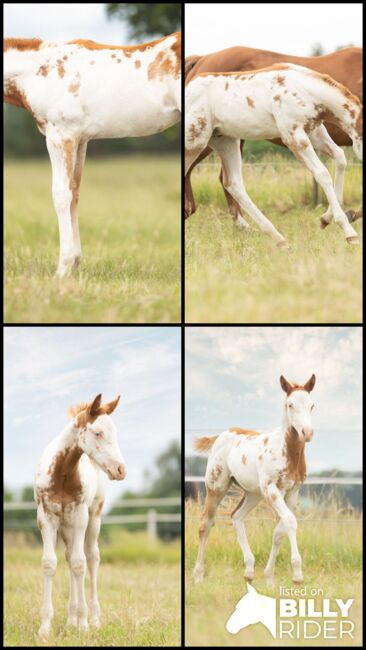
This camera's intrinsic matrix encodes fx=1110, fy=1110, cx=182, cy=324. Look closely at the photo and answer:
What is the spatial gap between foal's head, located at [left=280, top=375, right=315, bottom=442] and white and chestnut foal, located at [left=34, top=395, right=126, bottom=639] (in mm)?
1072

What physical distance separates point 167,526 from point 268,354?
1056 centimetres

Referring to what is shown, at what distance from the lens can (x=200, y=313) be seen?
694 centimetres

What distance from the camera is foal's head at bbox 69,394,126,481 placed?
262 inches

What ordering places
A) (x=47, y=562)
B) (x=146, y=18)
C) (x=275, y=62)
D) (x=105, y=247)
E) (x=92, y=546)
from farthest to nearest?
→ (x=146, y=18) → (x=105, y=247) → (x=275, y=62) → (x=92, y=546) → (x=47, y=562)

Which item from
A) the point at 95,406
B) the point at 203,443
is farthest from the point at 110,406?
the point at 203,443

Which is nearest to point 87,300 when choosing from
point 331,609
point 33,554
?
point 331,609

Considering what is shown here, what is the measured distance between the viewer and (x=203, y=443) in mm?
7277

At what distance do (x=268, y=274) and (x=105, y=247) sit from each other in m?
2.55

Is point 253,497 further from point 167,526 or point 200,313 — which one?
point 167,526

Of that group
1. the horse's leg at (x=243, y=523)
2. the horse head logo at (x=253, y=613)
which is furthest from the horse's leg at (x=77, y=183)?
the horse head logo at (x=253, y=613)

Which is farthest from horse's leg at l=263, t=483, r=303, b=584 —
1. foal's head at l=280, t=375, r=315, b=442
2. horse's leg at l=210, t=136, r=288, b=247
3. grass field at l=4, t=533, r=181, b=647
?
horse's leg at l=210, t=136, r=288, b=247

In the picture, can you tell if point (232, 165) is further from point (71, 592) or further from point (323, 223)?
point (71, 592)

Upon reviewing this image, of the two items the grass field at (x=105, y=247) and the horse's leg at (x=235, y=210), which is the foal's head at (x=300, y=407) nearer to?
the grass field at (x=105, y=247)

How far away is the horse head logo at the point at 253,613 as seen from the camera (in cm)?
666
